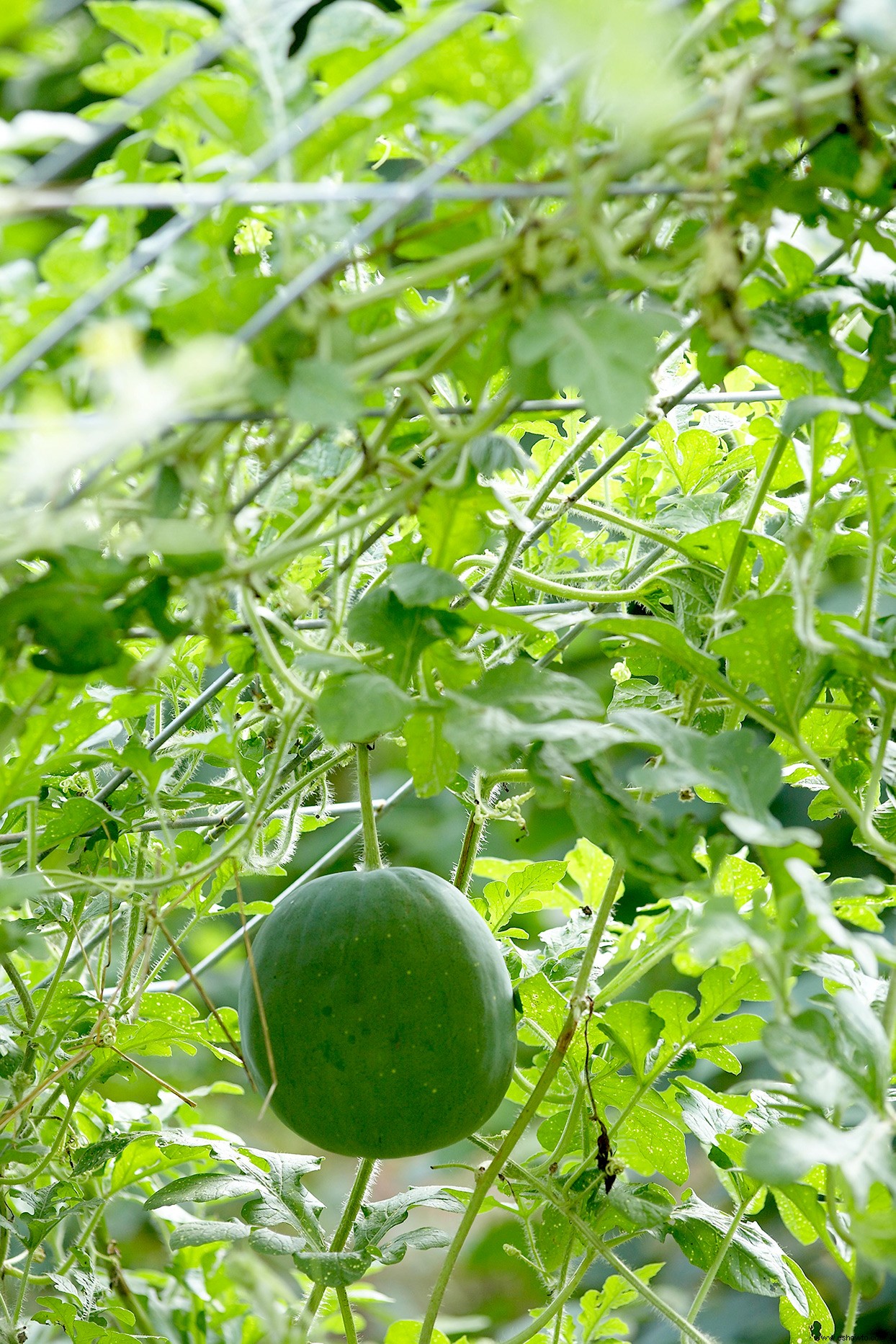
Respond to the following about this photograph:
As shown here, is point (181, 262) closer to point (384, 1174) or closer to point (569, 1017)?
point (569, 1017)

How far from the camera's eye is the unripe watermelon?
67cm

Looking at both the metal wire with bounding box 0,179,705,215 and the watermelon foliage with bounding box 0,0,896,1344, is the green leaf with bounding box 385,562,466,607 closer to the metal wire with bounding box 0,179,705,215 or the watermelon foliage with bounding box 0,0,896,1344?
the watermelon foliage with bounding box 0,0,896,1344

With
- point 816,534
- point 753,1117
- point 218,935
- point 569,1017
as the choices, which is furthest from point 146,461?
point 218,935

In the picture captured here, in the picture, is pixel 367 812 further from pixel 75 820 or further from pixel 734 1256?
pixel 734 1256

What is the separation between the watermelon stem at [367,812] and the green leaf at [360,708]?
21 cm

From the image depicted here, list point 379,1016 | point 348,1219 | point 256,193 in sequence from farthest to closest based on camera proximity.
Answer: point 348,1219, point 379,1016, point 256,193

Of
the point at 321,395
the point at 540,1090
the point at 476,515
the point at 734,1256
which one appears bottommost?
the point at 734,1256

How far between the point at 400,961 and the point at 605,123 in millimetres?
437

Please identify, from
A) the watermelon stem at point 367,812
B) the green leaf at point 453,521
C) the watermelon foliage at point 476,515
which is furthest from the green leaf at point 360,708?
the watermelon stem at point 367,812

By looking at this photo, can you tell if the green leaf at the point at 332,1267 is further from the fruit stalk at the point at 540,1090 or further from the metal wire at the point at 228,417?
the metal wire at the point at 228,417

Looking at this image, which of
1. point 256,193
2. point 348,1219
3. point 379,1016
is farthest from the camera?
point 348,1219

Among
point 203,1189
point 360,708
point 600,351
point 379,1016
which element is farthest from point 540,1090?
point 600,351

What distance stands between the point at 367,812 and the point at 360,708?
0.27 meters

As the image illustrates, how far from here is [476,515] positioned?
0.56m
